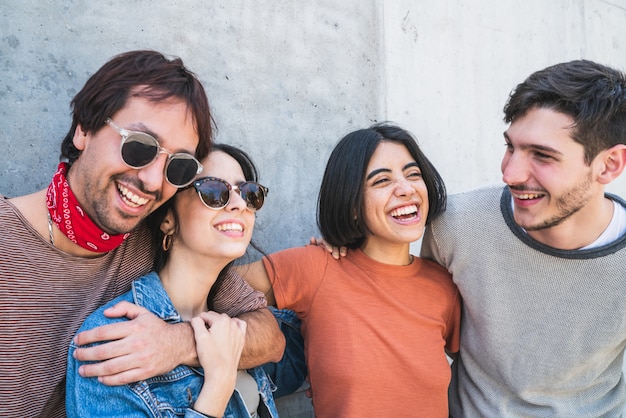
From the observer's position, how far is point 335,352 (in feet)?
8.07

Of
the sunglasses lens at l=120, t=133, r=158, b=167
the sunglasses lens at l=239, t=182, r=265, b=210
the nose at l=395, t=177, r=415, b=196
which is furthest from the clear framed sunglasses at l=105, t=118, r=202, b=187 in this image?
the nose at l=395, t=177, r=415, b=196

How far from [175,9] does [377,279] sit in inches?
73.4

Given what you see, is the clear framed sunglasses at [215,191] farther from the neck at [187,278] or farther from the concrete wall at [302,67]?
the concrete wall at [302,67]

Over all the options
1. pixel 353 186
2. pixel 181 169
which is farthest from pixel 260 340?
pixel 353 186

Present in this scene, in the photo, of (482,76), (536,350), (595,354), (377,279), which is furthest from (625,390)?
(482,76)

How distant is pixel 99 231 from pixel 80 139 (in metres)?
0.40

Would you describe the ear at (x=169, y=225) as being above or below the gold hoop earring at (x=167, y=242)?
above

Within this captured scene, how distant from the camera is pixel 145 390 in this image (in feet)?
5.90

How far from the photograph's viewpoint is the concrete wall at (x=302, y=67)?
249cm

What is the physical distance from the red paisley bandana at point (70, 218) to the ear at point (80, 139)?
0.14 meters

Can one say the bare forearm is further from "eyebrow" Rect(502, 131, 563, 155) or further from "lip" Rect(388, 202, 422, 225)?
"eyebrow" Rect(502, 131, 563, 155)

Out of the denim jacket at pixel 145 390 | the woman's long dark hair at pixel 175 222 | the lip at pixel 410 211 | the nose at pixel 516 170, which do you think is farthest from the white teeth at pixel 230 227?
the nose at pixel 516 170

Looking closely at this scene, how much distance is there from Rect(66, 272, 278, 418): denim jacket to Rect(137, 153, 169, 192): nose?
0.40 metres

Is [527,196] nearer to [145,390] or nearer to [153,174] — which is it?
[153,174]
